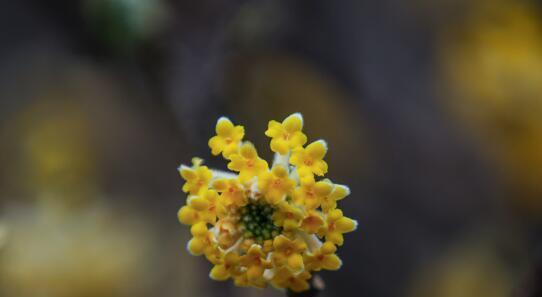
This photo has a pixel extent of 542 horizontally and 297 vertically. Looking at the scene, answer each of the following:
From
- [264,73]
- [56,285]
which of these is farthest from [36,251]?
[264,73]

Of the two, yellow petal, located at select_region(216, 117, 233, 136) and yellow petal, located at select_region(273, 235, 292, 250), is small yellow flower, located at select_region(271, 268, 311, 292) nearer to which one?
yellow petal, located at select_region(273, 235, 292, 250)

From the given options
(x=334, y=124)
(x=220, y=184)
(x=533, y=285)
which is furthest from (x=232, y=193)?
(x=334, y=124)

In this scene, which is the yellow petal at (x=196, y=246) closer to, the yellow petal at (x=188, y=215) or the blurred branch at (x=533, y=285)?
the yellow petal at (x=188, y=215)

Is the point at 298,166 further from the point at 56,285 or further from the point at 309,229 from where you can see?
the point at 56,285

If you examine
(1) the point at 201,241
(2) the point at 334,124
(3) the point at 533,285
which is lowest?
(3) the point at 533,285

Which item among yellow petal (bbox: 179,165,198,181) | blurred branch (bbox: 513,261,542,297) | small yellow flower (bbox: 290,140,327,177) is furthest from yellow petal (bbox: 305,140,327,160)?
blurred branch (bbox: 513,261,542,297)

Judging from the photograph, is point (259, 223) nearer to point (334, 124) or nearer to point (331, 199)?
point (331, 199)

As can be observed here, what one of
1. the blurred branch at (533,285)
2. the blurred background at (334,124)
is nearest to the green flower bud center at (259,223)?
the blurred branch at (533,285)
